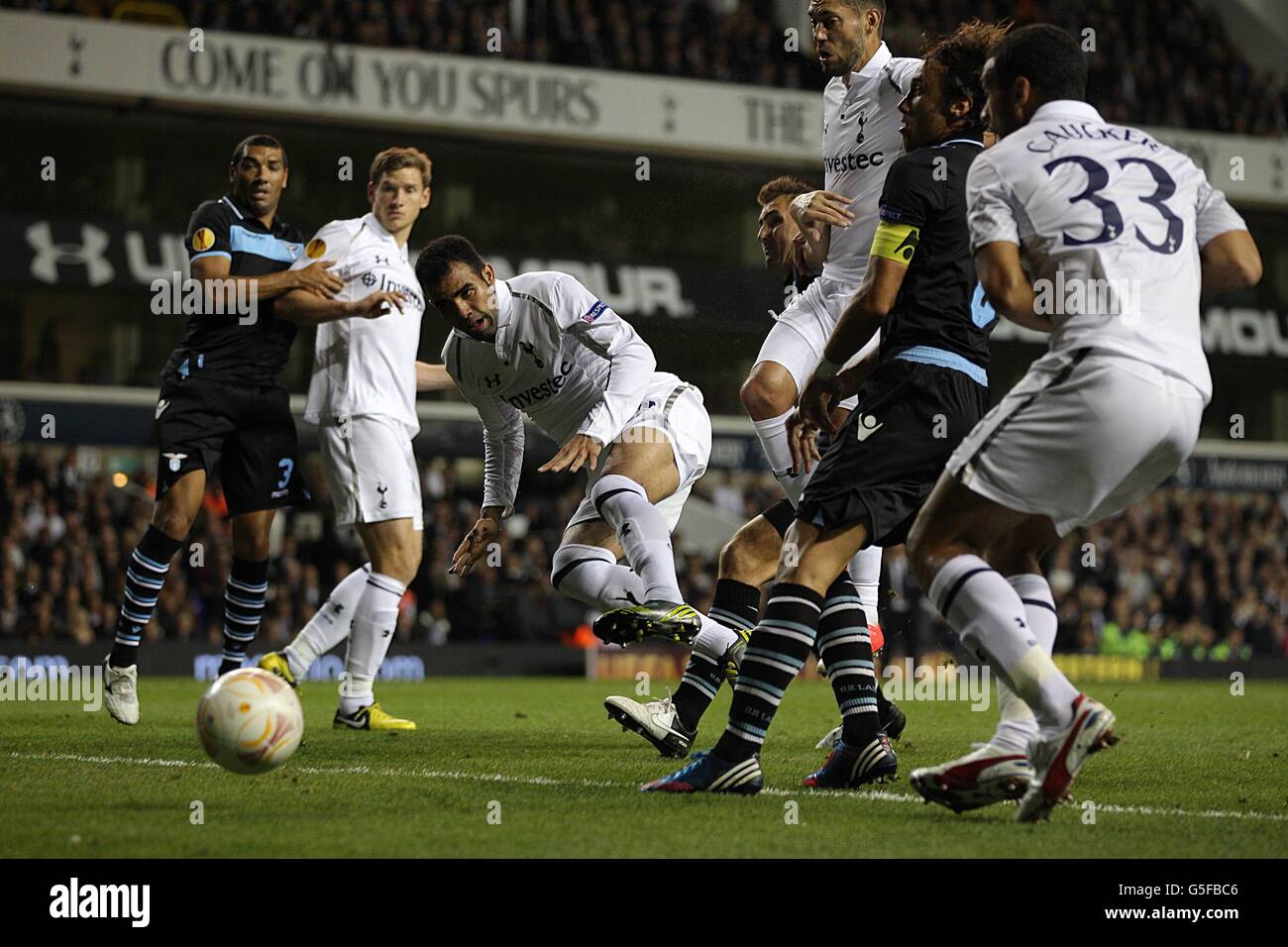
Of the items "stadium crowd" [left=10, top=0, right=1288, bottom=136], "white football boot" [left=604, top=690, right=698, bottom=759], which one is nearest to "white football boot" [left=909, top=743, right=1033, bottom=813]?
"white football boot" [left=604, top=690, right=698, bottom=759]

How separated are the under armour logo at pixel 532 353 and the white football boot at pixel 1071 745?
2.98 metres

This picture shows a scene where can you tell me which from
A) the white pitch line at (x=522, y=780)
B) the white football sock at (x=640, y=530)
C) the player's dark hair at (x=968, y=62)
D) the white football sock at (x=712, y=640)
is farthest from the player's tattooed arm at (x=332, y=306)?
the player's dark hair at (x=968, y=62)

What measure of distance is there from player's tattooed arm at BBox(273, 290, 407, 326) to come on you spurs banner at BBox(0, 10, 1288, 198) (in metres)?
13.7

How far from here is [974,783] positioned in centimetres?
411

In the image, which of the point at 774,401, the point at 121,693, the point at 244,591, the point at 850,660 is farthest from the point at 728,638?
the point at 121,693

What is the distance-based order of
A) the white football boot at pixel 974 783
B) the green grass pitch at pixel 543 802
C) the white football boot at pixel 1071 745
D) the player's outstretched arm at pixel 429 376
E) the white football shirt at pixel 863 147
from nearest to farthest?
the green grass pitch at pixel 543 802 → the white football boot at pixel 1071 745 → the white football boot at pixel 974 783 → the white football shirt at pixel 863 147 → the player's outstretched arm at pixel 429 376

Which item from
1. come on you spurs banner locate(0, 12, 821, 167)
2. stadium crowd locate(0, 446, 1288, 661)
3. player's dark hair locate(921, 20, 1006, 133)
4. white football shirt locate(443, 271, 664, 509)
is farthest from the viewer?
come on you spurs banner locate(0, 12, 821, 167)

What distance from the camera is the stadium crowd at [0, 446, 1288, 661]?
15.9 meters

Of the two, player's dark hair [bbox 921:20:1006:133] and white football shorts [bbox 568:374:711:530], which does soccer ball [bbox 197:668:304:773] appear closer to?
white football shorts [bbox 568:374:711:530]

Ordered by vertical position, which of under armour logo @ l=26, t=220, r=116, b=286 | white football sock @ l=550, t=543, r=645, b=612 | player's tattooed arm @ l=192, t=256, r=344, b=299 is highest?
under armour logo @ l=26, t=220, r=116, b=286

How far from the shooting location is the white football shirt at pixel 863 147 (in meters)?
6.33

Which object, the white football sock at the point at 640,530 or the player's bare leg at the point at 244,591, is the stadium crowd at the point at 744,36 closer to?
the player's bare leg at the point at 244,591

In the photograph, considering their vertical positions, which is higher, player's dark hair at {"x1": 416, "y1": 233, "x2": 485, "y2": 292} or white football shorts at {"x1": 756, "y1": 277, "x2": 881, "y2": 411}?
player's dark hair at {"x1": 416, "y1": 233, "x2": 485, "y2": 292}

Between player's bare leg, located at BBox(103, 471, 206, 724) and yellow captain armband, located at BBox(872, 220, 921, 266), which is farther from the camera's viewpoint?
player's bare leg, located at BBox(103, 471, 206, 724)
